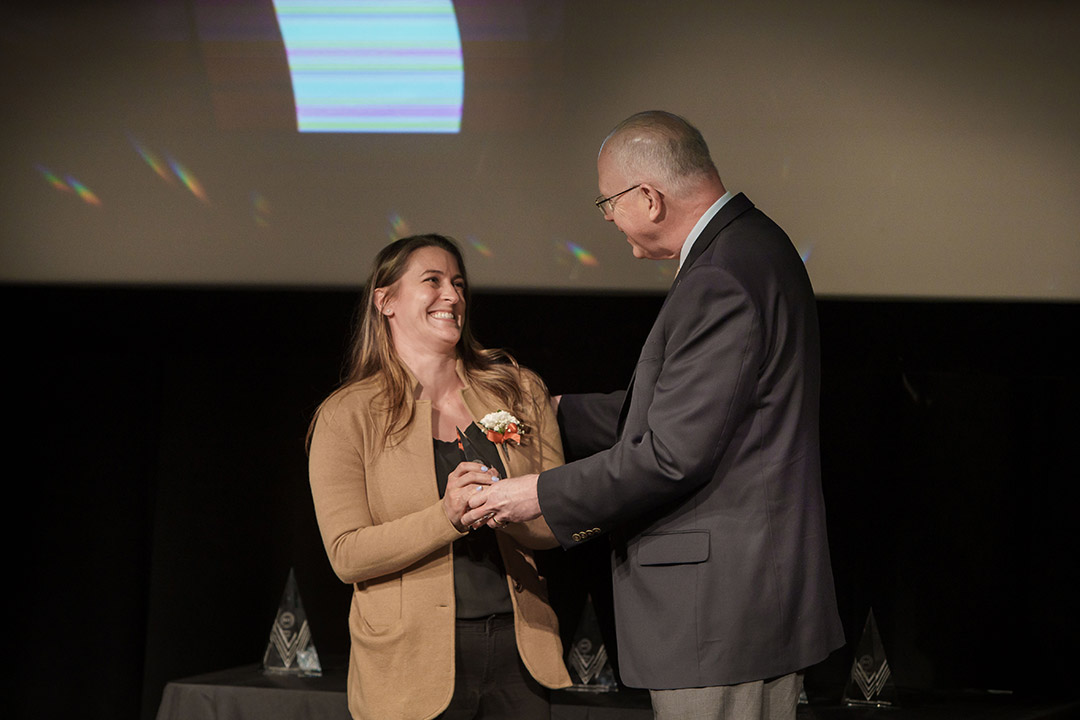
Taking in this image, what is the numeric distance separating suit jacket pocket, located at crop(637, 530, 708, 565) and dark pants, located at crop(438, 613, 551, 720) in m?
0.37

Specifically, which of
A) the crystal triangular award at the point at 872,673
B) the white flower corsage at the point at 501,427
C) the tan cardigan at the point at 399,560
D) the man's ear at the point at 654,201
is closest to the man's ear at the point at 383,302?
the tan cardigan at the point at 399,560

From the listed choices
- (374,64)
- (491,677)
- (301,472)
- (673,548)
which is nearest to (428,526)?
(491,677)

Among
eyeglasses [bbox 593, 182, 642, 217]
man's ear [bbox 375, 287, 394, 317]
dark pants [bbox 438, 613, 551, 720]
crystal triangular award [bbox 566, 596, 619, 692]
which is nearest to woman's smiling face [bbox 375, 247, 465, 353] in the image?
man's ear [bbox 375, 287, 394, 317]

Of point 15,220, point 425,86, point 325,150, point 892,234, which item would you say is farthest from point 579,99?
point 15,220

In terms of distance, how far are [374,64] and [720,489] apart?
84.0 inches

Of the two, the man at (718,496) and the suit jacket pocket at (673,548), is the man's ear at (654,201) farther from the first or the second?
the suit jacket pocket at (673,548)

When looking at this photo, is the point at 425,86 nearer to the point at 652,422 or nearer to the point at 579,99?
the point at 579,99

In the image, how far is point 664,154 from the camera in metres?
2.03

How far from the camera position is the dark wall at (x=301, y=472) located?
3.05 meters

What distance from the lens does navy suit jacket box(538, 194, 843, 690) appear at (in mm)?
1820

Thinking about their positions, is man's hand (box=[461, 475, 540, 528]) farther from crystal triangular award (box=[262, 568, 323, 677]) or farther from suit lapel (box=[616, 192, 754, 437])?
crystal triangular award (box=[262, 568, 323, 677])

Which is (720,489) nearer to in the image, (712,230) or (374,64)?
(712,230)

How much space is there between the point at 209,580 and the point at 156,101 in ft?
5.41

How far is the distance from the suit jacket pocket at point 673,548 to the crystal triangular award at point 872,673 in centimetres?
124
